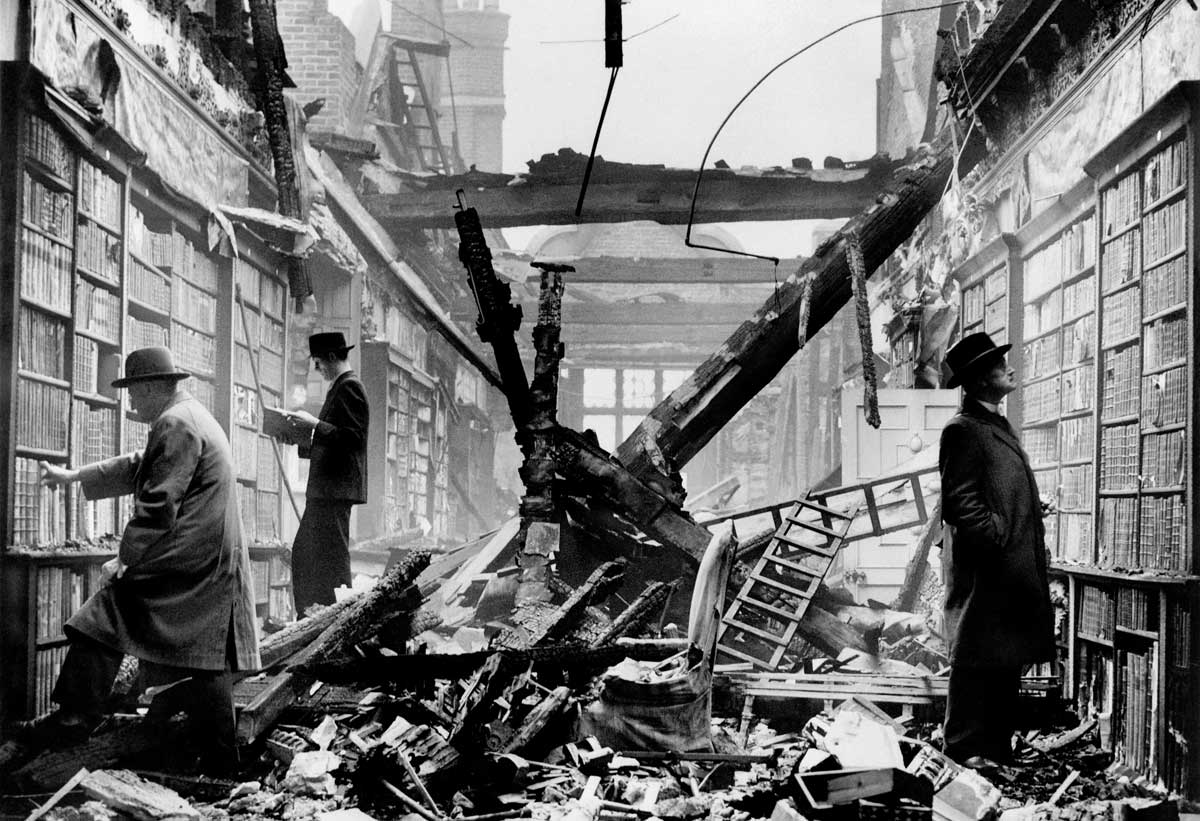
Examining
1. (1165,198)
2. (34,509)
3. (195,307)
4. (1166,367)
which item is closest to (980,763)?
(1166,367)

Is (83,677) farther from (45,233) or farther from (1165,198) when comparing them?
(1165,198)

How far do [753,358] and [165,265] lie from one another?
4.90m

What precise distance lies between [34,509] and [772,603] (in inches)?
194

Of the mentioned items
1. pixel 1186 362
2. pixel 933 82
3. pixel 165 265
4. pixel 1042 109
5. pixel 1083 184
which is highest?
pixel 933 82

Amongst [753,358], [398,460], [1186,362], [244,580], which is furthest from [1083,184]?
[398,460]

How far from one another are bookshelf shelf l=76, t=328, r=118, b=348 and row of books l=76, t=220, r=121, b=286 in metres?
0.33

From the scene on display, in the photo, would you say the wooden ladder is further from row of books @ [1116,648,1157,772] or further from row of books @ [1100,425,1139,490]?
row of books @ [1116,648,1157,772]

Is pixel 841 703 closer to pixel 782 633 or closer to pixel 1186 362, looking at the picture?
pixel 782 633

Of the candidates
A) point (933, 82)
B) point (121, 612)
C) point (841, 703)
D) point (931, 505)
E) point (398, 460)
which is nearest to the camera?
point (121, 612)

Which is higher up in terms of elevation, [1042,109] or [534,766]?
[1042,109]

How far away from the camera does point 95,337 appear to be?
5.79 meters

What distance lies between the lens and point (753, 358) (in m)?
9.45

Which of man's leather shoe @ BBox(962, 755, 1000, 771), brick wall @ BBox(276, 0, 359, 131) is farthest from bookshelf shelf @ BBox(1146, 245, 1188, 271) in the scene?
brick wall @ BBox(276, 0, 359, 131)

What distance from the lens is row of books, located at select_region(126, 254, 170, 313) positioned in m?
6.45
